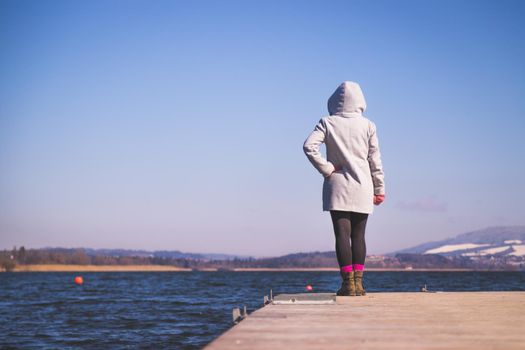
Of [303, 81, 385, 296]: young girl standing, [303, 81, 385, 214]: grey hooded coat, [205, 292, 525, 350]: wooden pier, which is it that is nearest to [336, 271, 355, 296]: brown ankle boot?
[303, 81, 385, 296]: young girl standing

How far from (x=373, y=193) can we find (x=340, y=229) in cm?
69

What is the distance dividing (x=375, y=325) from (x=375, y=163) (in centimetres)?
356

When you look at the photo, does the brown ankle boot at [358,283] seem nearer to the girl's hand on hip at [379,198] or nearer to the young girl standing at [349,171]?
the young girl standing at [349,171]

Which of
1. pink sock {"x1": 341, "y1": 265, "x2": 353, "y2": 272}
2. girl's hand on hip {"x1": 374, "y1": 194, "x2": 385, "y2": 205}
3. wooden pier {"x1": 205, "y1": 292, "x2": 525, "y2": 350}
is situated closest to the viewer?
wooden pier {"x1": 205, "y1": 292, "x2": 525, "y2": 350}

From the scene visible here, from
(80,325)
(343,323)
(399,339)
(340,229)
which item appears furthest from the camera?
(80,325)

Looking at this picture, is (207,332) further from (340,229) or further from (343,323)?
(343,323)

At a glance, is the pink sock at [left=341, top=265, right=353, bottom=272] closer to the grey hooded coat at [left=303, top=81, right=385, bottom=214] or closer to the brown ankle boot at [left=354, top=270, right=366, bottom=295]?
the brown ankle boot at [left=354, top=270, right=366, bottom=295]

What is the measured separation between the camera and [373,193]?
8203 mm

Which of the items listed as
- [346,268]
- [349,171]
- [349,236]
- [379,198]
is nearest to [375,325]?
[346,268]

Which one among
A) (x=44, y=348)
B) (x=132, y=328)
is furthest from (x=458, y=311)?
(x=132, y=328)

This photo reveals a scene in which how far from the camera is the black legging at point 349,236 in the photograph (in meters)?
7.82

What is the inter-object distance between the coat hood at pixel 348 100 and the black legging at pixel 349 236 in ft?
3.93

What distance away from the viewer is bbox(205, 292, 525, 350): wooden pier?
3928 mm

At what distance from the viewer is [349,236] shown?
795cm
